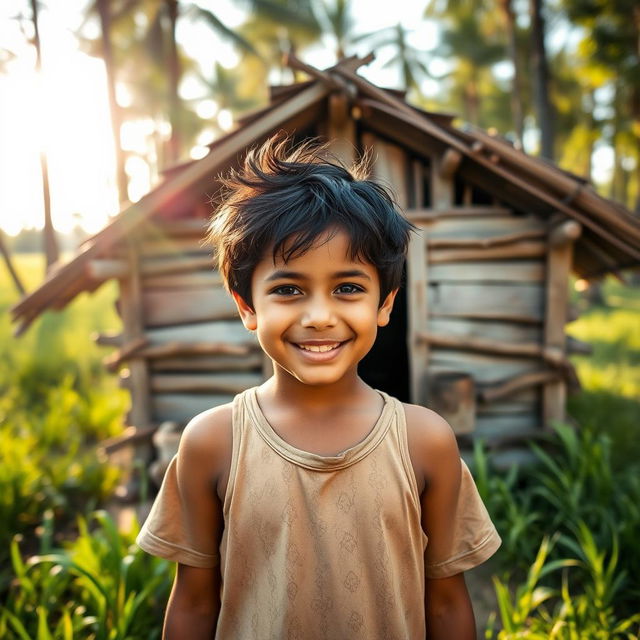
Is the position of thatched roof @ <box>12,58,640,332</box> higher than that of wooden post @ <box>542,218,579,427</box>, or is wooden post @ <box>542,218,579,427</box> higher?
thatched roof @ <box>12,58,640,332</box>

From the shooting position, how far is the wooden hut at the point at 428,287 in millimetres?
4129

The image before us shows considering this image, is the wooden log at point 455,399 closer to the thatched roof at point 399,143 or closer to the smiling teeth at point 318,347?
the thatched roof at point 399,143

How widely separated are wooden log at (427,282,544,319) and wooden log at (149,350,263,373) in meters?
1.57

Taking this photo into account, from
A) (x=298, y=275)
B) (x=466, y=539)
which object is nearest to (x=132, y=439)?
(x=466, y=539)

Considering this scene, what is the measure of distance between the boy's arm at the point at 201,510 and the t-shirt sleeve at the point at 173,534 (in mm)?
15

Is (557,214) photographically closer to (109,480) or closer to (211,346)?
(211,346)

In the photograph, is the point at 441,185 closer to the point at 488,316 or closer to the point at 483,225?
the point at 483,225

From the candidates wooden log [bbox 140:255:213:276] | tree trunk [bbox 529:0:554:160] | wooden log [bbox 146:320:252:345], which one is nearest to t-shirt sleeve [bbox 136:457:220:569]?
wooden log [bbox 146:320:252:345]

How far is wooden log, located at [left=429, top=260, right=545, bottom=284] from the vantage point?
4.43 meters

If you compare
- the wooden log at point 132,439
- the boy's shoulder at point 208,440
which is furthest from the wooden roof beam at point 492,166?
the wooden log at point 132,439

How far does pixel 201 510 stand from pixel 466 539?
735mm

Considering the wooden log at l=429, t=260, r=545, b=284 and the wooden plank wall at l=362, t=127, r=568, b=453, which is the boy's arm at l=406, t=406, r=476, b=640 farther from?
the wooden log at l=429, t=260, r=545, b=284

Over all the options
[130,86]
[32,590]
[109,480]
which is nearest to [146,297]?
[109,480]

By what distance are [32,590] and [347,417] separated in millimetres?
2628
